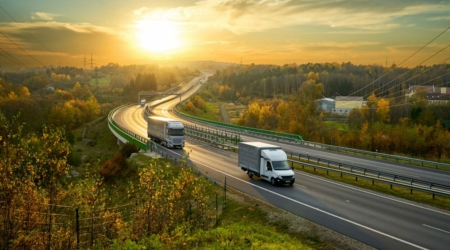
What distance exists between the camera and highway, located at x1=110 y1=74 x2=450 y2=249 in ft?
67.3

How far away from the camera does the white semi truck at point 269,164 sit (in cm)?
3262

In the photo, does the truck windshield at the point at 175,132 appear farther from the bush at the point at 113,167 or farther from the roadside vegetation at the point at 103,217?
the roadside vegetation at the point at 103,217

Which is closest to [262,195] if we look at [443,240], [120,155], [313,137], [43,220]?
[443,240]

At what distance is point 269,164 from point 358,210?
376 inches

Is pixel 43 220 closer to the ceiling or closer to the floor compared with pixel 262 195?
closer to the ceiling

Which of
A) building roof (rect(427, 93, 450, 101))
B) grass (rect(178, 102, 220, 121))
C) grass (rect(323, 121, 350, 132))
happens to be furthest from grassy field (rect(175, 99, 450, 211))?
building roof (rect(427, 93, 450, 101))

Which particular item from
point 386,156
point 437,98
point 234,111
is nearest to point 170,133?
point 386,156

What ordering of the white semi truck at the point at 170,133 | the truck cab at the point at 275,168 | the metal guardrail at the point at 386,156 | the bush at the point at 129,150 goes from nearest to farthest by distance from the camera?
the truck cab at the point at 275,168 < the metal guardrail at the point at 386,156 < the bush at the point at 129,150 < the white semi truck at the point at 170,133

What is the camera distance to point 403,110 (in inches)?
5320

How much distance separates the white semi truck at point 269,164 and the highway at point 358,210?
0.75 m

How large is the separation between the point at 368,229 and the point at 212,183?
14999 mm

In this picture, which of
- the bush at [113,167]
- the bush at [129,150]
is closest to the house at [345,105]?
the bush at [129,150]

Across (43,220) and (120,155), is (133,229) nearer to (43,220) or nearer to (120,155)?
(43,220)

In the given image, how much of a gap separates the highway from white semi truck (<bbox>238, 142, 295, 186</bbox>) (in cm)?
75
